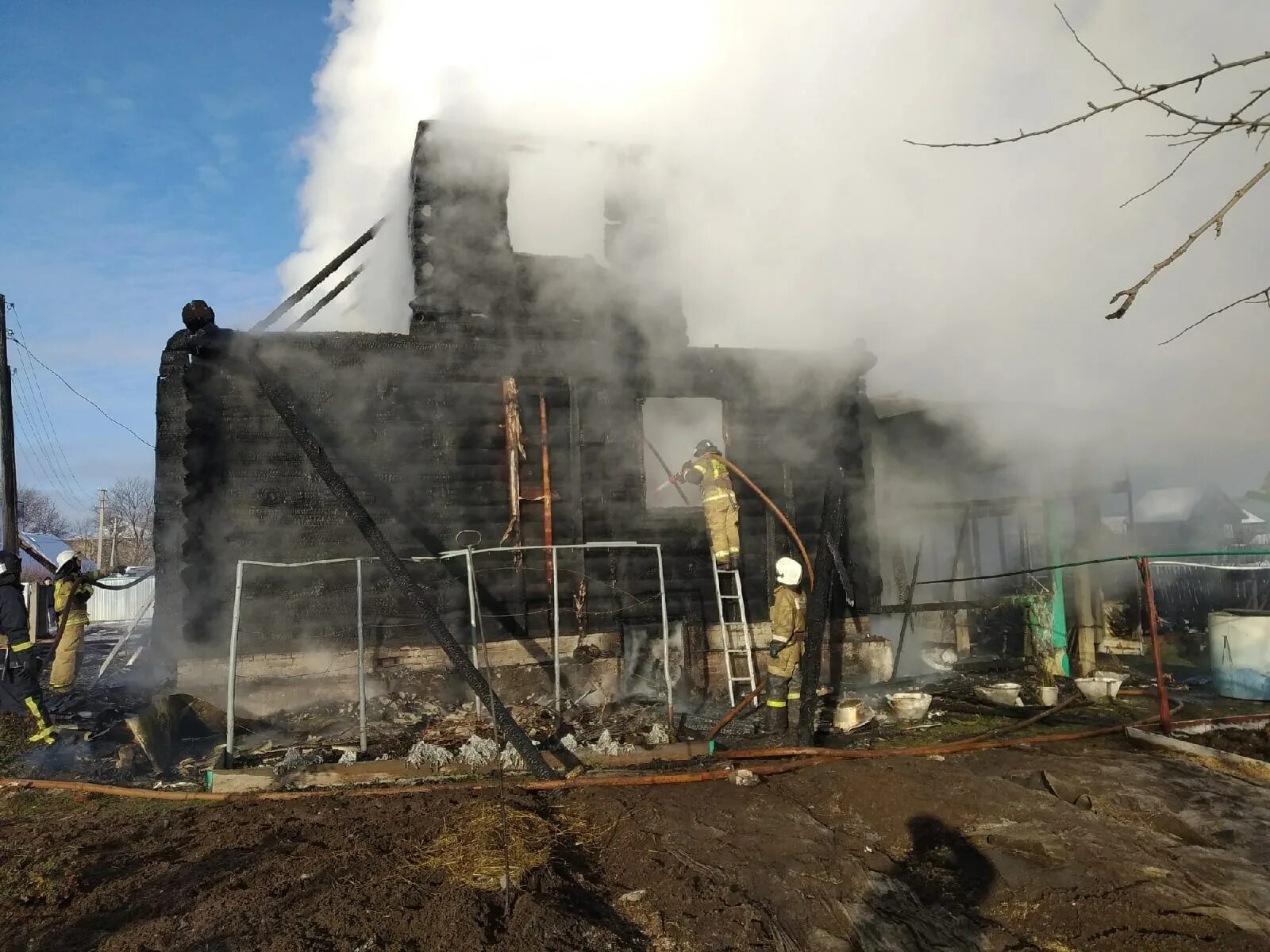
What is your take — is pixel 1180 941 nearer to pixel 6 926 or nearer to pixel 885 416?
pixel 6 926

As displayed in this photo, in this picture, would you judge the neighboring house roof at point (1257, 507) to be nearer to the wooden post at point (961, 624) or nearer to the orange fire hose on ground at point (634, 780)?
the wooden post at point (961, 624)

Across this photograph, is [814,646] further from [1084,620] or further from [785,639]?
[1084,620]

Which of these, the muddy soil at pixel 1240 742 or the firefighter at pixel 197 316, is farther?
the firefighter at pixel 197 316

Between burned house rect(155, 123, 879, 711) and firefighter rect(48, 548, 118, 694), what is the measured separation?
→ 1248 mm

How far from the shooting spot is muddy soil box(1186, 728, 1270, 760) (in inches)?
230

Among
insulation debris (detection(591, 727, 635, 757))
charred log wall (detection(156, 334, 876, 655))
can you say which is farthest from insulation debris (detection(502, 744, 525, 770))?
charred log wall (detection(156, 334, 876, 655))

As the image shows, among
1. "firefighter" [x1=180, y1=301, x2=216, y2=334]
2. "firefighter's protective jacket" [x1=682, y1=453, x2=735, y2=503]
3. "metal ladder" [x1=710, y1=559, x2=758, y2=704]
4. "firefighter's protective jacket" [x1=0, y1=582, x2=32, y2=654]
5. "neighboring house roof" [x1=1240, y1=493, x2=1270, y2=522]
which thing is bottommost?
"metal ladder" [x1=710, y1=559, x2=758, y2=704]

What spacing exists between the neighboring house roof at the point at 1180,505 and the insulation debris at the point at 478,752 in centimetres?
1769

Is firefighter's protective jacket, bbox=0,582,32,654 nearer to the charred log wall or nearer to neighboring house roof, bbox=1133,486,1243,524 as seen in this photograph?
the charred log wall

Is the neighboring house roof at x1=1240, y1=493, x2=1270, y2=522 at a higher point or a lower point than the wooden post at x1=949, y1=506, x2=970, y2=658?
higher

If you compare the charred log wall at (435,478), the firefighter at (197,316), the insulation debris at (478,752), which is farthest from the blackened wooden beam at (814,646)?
the firefighter at (197,316)

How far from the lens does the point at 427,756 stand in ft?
20.0

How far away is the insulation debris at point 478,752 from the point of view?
6195 millimetres

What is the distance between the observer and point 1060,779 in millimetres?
5359
